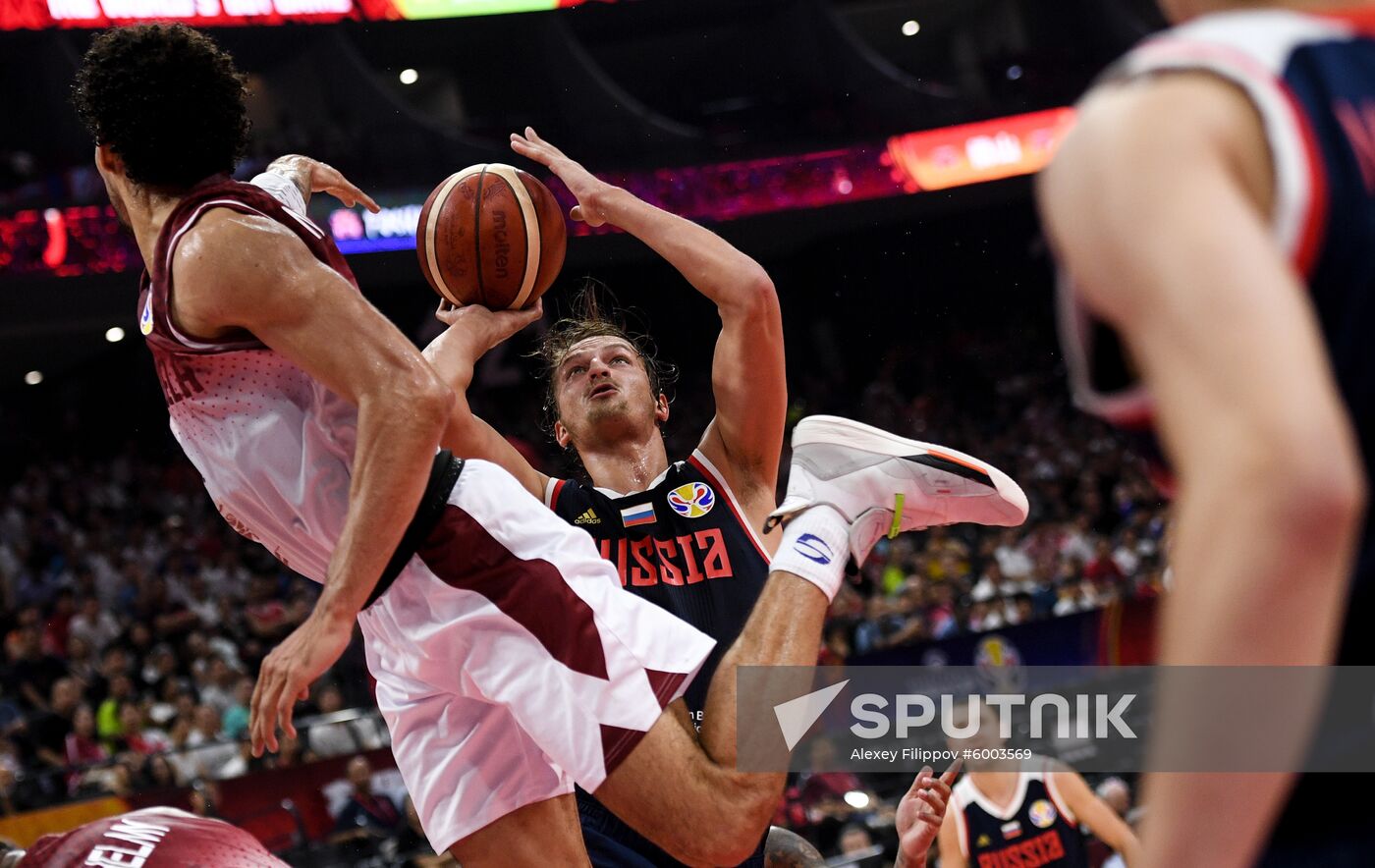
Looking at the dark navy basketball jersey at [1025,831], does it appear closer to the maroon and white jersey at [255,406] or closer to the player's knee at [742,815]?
the player's knee at [742,815]

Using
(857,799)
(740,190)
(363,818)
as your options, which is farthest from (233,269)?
(740,190)

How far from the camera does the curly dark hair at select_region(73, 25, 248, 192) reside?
278cm

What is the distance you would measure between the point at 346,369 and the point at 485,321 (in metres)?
1.01

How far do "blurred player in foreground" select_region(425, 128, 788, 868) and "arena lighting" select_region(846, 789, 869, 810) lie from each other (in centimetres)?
438

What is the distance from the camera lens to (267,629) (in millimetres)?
11625

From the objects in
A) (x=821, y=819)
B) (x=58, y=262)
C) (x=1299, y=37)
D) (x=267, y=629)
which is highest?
(x=1299, y=37)

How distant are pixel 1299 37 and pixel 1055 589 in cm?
1124

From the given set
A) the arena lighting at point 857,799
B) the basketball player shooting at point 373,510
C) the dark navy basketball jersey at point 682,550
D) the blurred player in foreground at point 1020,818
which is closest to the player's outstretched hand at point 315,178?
the basketball player shooting at point 373,510

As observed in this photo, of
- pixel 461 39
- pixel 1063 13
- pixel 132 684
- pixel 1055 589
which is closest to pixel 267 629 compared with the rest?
pixel 132 684

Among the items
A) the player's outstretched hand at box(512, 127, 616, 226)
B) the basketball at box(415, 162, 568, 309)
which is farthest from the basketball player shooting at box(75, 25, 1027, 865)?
the player's outstretched hand at box(512, 127, 616, 226)

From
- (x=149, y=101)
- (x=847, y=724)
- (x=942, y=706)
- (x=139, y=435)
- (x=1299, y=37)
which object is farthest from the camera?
(x=139, y=435)

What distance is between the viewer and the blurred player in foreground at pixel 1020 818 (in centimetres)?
588

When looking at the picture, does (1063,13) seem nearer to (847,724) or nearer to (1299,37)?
(847,724)

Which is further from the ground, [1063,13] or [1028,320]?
[1063,13]
